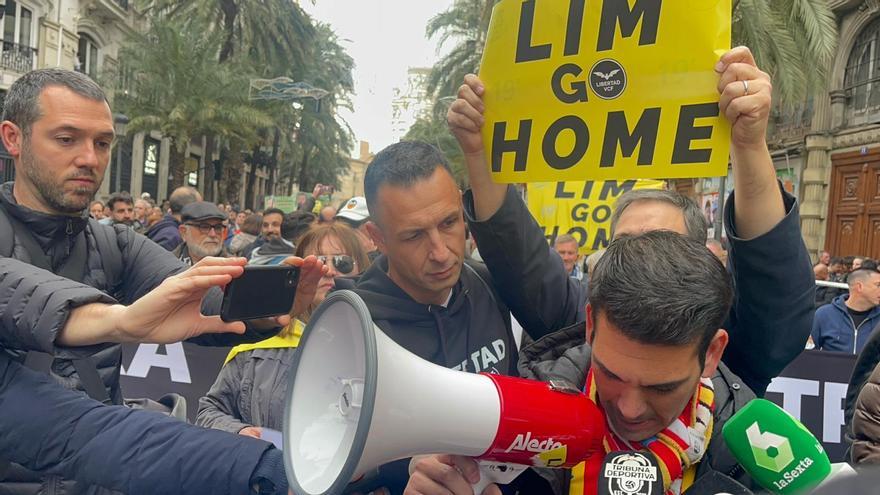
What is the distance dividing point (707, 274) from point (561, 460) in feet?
1.56

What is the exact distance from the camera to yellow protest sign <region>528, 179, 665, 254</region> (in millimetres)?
6648

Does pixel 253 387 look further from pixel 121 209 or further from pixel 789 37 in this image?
pixel 789 37

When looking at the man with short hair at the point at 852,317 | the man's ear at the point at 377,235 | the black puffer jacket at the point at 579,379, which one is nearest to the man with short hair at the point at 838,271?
the man with short hair at the point at 852,317

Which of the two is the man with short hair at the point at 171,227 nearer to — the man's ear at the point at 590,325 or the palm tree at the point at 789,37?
the man's ear at the point at 590,325

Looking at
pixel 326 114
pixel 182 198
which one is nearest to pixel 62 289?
pixel 182 198

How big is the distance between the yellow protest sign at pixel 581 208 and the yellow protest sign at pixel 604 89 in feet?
14.3

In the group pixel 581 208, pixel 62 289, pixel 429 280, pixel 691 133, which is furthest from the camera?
pixel 581 208

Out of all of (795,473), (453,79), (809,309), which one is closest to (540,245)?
(809,309)

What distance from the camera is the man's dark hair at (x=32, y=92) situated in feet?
7.11

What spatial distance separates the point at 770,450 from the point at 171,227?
6.91 metres

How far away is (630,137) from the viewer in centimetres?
204

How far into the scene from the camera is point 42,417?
1.74 meters

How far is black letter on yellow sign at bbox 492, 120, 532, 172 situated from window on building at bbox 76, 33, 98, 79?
28582 mm

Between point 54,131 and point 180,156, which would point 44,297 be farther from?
point 180,156
